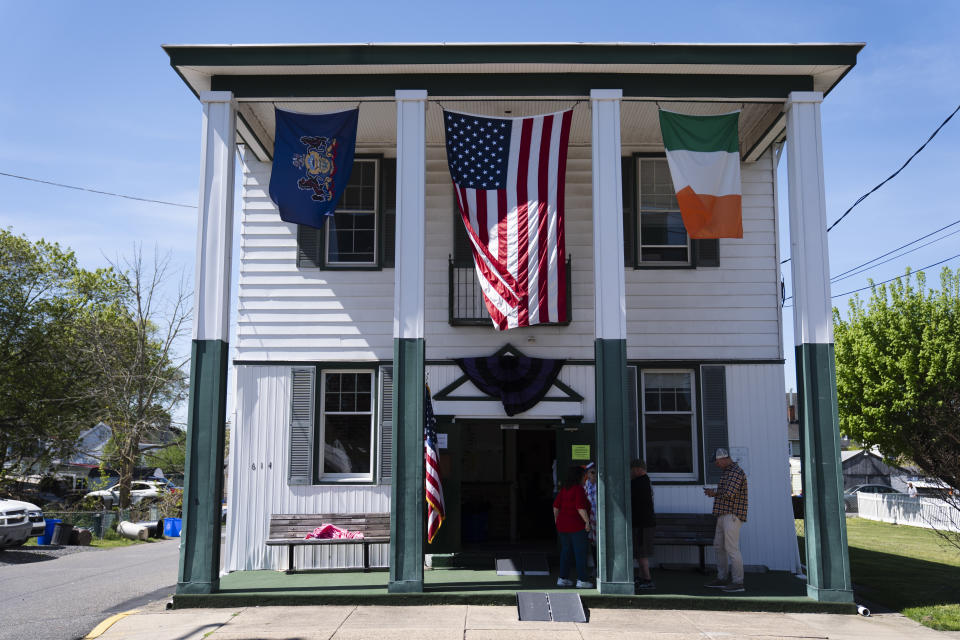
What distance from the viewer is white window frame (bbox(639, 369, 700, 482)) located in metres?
14.0

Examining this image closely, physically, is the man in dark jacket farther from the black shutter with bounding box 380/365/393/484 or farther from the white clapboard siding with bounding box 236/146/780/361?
the black shutter with bounding box 380/365/393/484

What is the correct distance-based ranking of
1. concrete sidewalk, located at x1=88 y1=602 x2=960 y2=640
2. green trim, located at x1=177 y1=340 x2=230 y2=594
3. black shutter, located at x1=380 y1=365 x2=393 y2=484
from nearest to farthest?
concrete sidewalk, located at x1=88 y1=602 x2=960 y2=640 → green trim, located at x1=177 y1=340 x2=230 y2=594 → black shutter, located at x1=380 y1=365 x2=393 y2=484

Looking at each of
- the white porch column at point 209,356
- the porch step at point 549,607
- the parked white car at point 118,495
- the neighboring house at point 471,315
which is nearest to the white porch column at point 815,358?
the neighboring house at point 471,315

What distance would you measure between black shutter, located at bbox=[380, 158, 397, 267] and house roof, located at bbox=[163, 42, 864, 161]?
7.40 feet

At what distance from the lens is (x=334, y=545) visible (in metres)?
13.7

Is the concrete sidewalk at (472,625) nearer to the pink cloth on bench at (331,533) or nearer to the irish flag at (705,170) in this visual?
the pink cloth on bench at (331,533)

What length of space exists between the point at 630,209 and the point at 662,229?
0.69 metres

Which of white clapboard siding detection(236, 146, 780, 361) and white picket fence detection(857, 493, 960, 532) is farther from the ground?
white clapboard siding detection(236, 146, 780, 361)

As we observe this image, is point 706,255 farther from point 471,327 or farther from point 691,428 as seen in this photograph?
point 471,327

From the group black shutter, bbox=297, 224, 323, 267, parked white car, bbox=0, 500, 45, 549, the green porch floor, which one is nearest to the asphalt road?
parked white car, bbox=0, 500, 45, 549

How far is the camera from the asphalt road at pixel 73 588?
35.2 feet

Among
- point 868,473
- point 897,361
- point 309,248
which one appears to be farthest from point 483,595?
point 868,473

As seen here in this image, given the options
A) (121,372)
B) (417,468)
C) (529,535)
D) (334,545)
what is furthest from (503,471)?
(121,372)

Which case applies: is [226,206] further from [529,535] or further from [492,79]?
[529,535]
